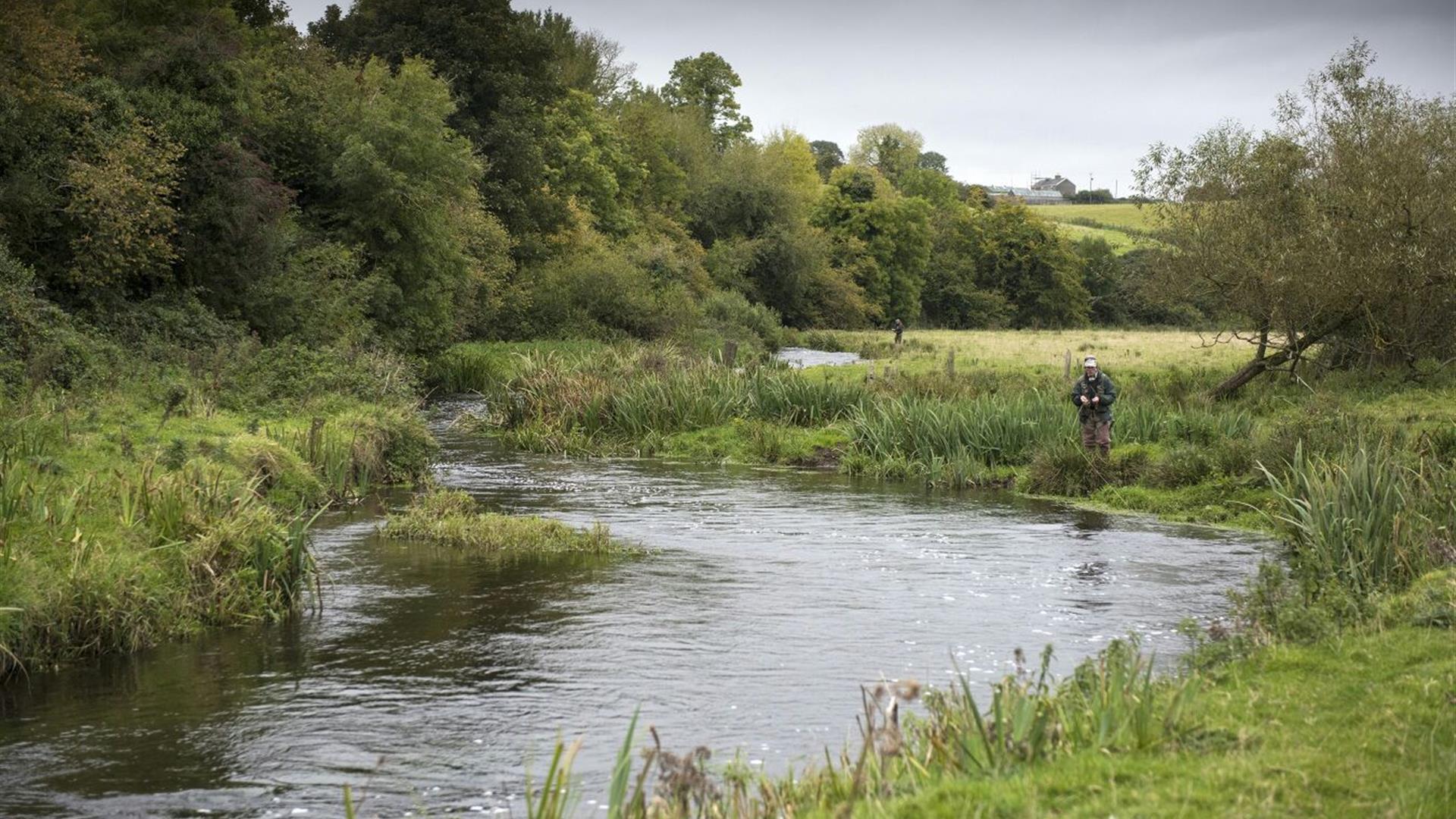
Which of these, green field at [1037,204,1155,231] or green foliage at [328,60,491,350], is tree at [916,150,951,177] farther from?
green foliage at [328,60,491,350]

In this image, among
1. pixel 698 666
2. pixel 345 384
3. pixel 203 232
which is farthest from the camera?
pixel 203 232

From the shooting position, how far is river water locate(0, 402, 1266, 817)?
9711 mm

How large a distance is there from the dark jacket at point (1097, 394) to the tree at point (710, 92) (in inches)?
3277

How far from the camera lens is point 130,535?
13.6 metres

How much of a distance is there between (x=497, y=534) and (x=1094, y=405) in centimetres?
1108

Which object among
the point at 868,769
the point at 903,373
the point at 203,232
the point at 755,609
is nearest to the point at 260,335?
the point at 203,232

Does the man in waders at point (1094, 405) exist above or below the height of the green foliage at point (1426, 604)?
above

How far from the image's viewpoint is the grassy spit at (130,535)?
12.3m

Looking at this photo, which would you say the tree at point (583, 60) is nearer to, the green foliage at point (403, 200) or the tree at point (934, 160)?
the green foliage at point (403, 200)

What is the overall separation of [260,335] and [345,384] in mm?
8611

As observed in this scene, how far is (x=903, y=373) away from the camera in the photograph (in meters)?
36.1

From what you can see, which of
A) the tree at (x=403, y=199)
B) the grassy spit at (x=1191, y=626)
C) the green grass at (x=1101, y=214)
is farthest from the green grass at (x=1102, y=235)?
the grassy spit at (x=1191, y=626)

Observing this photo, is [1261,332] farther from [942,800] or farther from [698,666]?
[942,800]

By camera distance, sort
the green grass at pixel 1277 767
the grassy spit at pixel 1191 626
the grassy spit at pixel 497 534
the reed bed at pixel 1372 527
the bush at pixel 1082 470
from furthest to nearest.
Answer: the bush at pixel 1082 470 < the grassy spit at pixel 497 534 < the reed bed at pixel 1372 527 < the grassy spit at pixel 1191 626 < the green grass at pixel 1277 767
